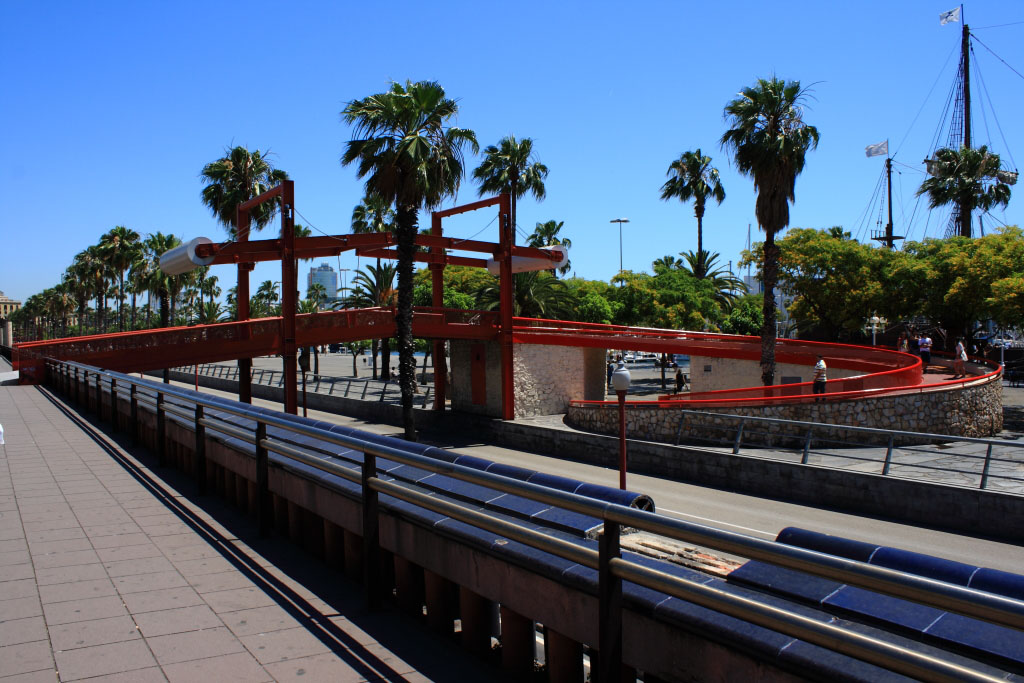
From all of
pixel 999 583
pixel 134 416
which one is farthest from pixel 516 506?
pixel 134 416

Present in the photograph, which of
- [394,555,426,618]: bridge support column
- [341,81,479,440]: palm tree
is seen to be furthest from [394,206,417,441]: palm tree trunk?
[394,555,426,618]: bridge support column

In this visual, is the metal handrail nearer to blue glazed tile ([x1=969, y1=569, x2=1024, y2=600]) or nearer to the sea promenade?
blue glazed tile ([x1=969, y1=569, x2=1024, y2=600])

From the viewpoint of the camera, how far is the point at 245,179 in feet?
129

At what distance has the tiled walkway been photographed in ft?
12.7

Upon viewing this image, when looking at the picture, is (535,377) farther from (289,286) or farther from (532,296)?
(532,296)

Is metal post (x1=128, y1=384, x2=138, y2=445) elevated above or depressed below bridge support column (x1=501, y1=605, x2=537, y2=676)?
above

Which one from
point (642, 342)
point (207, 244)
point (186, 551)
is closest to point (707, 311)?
point (642, 342)

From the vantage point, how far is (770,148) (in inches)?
1058

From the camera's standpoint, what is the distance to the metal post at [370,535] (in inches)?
185

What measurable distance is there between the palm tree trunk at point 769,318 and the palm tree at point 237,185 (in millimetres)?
24685

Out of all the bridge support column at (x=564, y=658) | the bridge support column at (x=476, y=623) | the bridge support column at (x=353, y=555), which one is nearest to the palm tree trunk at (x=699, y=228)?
the bridge support column at (x=353, y=555)

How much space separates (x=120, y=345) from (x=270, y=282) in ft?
302

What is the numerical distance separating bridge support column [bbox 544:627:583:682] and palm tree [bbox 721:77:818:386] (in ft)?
83.2

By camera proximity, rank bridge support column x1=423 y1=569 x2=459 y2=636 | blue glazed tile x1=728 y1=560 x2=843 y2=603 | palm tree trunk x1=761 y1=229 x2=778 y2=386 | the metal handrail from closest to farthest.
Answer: the metal handrail
blue glazed tile x1=728 y1=560 x2=843 y2=603
bridge support column x1=423 y1=569 x2=459 y2=636
palm tree trunk x1=761 y1=229 x2=778 y2=386
